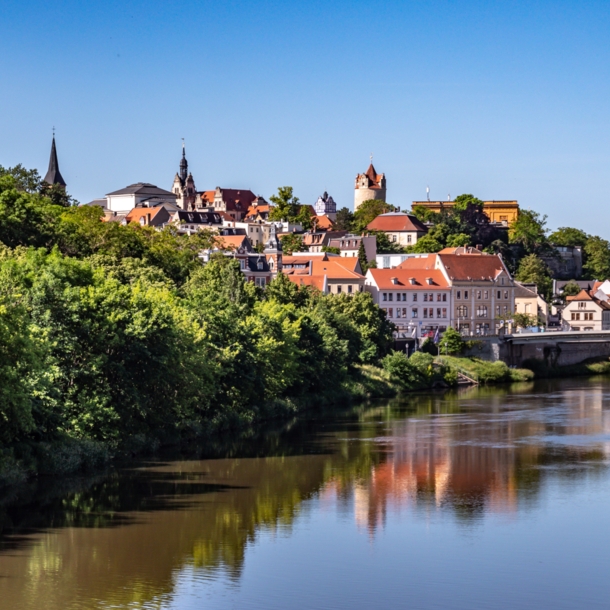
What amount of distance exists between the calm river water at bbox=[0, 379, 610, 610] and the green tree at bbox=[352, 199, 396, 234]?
315 ft

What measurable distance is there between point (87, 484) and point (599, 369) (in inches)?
2170

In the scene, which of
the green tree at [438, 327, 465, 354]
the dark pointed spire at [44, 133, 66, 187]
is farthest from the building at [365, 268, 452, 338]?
the dark pointed spire at [44, 133, 66, 187]

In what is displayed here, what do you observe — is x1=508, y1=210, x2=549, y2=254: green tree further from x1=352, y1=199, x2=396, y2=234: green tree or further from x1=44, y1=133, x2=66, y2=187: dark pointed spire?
x1=44, y1=133, x2=66, y2=187: dark pointed spire

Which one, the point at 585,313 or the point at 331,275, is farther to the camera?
the point at 585,313

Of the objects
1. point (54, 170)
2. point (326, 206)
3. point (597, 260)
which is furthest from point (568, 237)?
point (54, 170)

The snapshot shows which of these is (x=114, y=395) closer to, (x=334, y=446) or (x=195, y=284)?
(x=334, y=446)

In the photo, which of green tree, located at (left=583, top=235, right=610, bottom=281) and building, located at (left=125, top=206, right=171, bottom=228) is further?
building, located at (left=125, top=206, right=171, bottom=228)

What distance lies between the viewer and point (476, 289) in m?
91.8

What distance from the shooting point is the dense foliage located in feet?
105

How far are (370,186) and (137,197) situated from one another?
34731 millimetres

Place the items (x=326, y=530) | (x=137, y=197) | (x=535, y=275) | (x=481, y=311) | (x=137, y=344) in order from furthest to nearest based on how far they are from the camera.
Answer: (x=137, y=197)
(x=535, y=275)
(x=481, y=311)
(x=137, y=344)
(x=326, y=530)

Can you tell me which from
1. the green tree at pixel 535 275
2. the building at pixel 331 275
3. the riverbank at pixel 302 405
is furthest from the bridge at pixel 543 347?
the green tree at pixel 535 275

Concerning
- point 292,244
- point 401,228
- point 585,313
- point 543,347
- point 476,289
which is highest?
point 401,228

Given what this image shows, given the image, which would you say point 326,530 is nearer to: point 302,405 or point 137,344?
point 137,344
